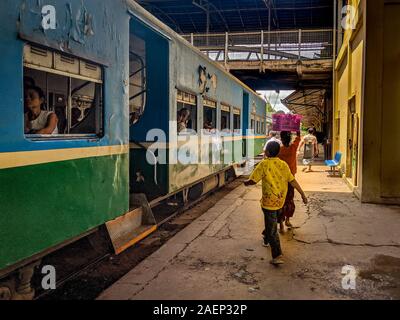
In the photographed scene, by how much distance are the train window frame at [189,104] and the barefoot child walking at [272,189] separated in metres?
2.51

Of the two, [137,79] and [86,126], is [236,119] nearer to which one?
[137,79]

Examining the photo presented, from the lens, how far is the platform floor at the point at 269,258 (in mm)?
4094

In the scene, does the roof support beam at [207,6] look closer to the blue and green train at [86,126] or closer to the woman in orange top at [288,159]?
the blue and green train at [86,126]

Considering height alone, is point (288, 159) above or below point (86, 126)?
below

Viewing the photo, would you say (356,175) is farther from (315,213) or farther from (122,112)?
(122,112)

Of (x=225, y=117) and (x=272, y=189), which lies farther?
(x=225, y=117)

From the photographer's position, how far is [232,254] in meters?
5.32

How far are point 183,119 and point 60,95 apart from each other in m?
3.61

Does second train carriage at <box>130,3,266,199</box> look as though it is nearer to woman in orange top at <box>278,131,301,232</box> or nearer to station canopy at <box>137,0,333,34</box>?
woman in orange top at <box>278,131,301,232</box>

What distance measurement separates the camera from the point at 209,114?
31.4ft

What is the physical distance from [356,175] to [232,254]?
5746mm

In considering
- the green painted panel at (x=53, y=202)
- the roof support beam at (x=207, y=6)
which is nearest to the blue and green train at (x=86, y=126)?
the green painted panel at (x=53, y=202)

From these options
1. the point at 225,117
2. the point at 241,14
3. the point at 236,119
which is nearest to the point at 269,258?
the point at 225,117

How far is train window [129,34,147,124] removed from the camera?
6.98 meters
